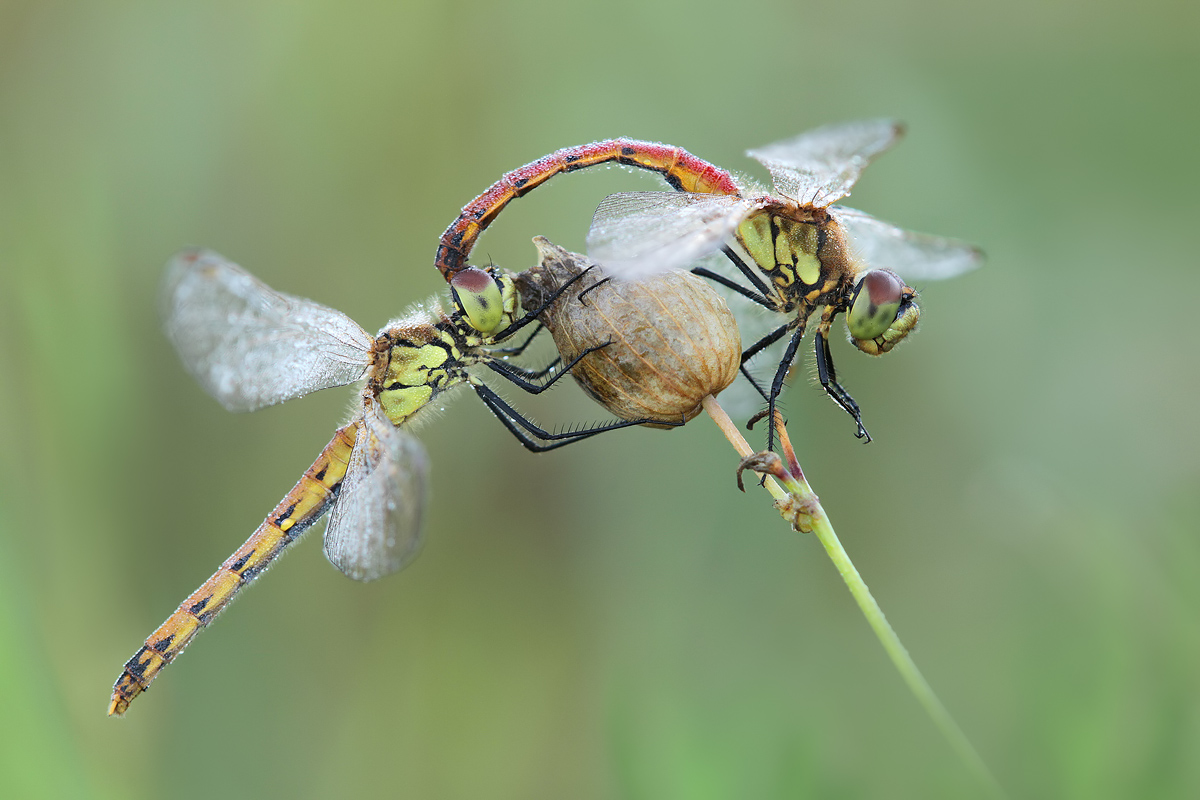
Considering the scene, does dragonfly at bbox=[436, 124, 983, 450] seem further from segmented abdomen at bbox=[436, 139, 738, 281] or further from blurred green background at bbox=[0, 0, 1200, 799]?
blurred green background at bbox=[0, 0, 1200, 799]

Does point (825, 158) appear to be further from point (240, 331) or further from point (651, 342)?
point (240, 331)

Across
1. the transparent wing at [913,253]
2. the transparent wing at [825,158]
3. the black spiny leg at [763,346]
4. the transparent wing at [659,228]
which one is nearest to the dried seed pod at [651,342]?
the transparent wing at [659,228]

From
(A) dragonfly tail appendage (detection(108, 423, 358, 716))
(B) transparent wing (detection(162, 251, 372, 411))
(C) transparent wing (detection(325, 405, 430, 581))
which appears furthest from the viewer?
(B) transparent wing (detection(162, 251, 372, 411))

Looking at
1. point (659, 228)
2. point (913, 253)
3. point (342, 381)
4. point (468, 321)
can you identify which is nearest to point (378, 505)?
point (468, 321)

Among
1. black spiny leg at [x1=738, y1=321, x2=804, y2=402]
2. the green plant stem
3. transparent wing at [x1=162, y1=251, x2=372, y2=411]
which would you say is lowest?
the green plant stem

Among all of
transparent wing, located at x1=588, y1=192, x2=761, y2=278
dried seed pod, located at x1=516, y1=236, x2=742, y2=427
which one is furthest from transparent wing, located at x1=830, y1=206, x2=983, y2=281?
dried seed pod, located at x1=516, y1=236, x2=742, y2=427

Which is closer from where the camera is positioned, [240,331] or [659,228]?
[659,228]

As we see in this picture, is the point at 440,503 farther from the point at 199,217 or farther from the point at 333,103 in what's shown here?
the point at 333,103

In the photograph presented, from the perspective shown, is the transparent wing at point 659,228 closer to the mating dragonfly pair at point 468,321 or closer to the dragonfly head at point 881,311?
the mating dragonfly pair at point 468,321
